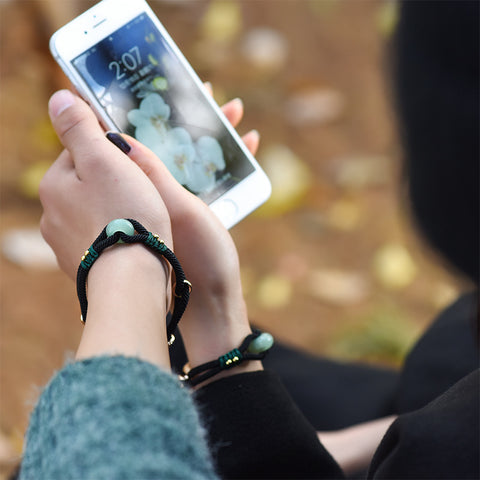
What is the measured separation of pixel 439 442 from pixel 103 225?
1.51ft

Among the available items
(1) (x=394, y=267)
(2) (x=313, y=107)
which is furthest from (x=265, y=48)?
A: (1) (x=394, y=267)

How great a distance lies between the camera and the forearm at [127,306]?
2.03ft

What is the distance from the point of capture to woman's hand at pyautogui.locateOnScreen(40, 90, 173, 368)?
2.09 ft

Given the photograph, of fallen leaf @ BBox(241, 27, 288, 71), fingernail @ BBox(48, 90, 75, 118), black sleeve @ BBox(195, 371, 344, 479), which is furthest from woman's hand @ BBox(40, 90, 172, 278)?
fallen leaf @ BBox(241, 27, 288, 71)

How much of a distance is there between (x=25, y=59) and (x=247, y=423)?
6.89ft

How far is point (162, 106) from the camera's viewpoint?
1061mm

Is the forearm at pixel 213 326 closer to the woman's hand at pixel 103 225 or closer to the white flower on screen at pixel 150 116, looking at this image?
the woman's hand at pixel 103 225

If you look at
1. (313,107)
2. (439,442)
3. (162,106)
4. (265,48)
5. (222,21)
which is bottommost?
A: (439,442)

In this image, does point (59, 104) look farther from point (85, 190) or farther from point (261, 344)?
point (261, 344)

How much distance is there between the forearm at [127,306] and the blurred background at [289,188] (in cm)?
80

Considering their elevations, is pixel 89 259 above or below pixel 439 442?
above

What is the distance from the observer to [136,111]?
104 cm

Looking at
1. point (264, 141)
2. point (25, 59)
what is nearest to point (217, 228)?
point (264, 141)

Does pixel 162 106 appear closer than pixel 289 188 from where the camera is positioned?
Yes
